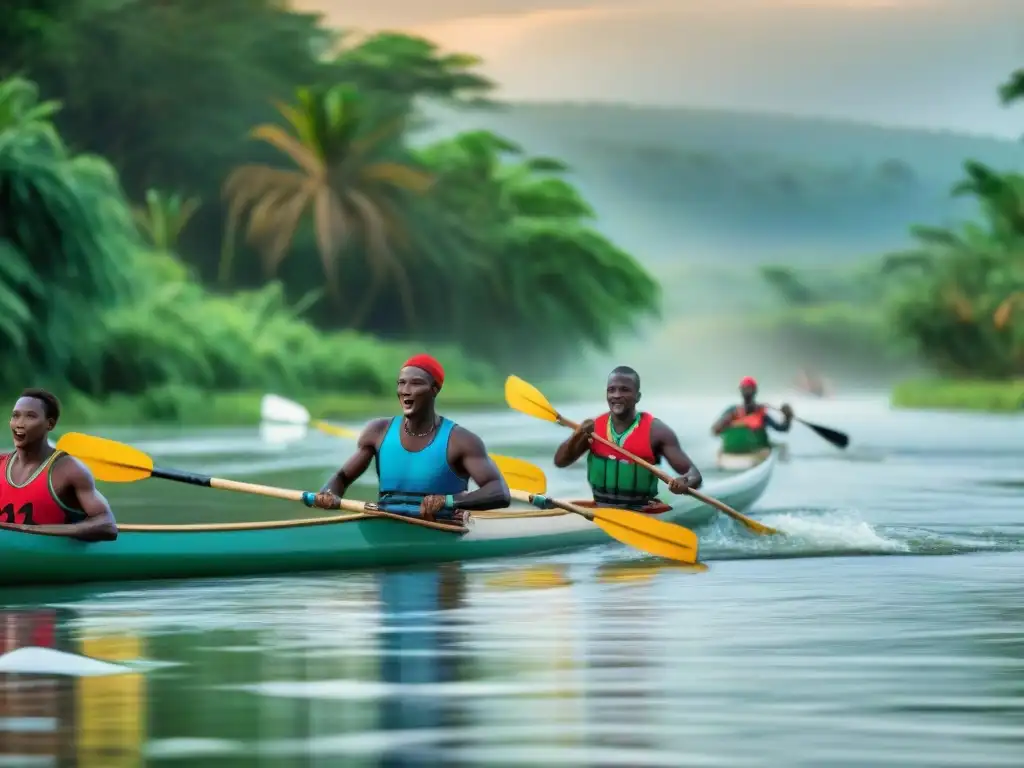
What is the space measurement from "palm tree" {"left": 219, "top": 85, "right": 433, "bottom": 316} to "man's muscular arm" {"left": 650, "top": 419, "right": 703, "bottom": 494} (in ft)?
159

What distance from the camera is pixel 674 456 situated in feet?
49.1

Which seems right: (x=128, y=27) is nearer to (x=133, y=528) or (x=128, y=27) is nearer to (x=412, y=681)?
(x=133, y=528)

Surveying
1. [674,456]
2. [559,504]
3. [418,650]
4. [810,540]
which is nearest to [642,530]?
[559,504]

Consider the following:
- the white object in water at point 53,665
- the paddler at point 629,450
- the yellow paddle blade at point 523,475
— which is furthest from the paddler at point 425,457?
the white object in water at point 53,665

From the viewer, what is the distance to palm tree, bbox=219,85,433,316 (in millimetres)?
63969

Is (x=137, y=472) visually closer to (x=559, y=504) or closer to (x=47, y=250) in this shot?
(x=559, y=504)

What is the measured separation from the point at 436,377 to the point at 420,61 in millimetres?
63673

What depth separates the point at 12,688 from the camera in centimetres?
833

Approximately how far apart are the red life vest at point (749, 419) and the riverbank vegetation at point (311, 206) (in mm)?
22078

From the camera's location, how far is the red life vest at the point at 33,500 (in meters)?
12.1

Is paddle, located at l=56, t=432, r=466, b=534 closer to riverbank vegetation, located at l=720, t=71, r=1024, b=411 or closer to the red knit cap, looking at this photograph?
the red knit cap

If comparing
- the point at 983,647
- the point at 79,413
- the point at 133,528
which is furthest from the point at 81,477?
the point at 79,413

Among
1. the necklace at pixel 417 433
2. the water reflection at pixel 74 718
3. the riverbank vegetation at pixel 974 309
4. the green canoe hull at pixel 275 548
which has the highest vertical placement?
the riverbank vegetation at pixel 974 309

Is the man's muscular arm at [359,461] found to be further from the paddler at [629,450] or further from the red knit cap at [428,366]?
the paddler at [629,450]
